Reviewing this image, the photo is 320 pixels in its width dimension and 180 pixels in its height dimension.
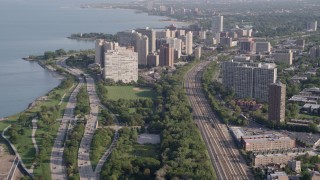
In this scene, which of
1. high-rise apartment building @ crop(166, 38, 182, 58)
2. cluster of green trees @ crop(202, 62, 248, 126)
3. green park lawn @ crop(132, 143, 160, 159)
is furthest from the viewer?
high-rise apartment building @ crop(166, 38, 182, 58)

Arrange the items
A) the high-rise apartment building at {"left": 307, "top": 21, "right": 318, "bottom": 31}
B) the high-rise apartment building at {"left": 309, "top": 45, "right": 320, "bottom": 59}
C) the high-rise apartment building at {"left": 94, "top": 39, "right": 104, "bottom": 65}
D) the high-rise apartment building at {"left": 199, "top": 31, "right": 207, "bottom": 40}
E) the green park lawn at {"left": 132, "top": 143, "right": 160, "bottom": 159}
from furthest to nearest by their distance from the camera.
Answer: the high-rise apartment building at {"left": 307, "top": 21, "right": 318, "bottom": 31}
the high-rise apartment building at {"left": 199, "top": 31, "right": 207, "bottom": 40}
the high-rise apartment building at {"left": 309, "top": 45, "right": 320, "bottom": 59}
the high-rise apartment building at {"left": 94, "top": 39, "right": 104, "bottom": 65}
the green park lawn at {"left": 132, "top": 143, "right": 160, "bottom": 159}

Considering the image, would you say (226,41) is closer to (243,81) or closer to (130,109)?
(243,81)

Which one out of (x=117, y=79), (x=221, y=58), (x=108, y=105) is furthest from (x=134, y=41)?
(x=108, y=105)

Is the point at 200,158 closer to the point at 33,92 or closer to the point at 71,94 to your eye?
the point at 71,94

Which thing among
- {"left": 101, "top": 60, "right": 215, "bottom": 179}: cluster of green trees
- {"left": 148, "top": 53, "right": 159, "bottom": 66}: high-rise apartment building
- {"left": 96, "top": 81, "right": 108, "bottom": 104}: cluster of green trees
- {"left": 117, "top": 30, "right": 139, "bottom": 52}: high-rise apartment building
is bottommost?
{"left": 101, "top": 60, "right": 215, "bottom": 179}: cluster of green trees

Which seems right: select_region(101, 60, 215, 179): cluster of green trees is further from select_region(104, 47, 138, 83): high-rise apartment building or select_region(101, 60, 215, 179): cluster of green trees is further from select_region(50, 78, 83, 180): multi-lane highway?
select_region(104, 47, 138, 83): high-rise apartment building

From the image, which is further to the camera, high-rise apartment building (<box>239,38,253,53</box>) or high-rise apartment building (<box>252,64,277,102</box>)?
high-rise apartment building (<box>239,38,253,53</box>)

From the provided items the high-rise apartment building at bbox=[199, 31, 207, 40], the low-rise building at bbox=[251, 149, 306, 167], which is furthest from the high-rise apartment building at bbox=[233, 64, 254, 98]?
the high-rise apartment building at bbox=[199, 31, 207, 40]
